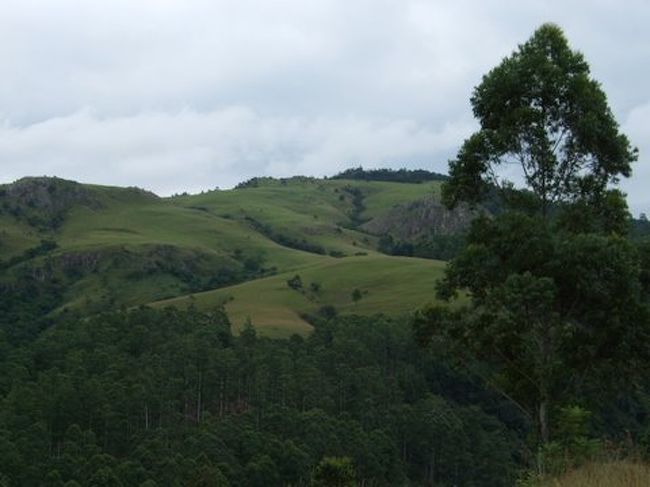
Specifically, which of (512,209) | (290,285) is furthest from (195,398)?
(512,209)

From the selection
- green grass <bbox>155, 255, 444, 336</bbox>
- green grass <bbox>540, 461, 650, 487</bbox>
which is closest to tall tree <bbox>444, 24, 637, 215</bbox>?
green grass <bbox>540, 461, 650, 487</bbox>

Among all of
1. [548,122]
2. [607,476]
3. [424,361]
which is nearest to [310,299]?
[424,361]

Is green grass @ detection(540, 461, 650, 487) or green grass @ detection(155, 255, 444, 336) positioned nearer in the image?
green grass @ detection(540, 461, 650, 487)

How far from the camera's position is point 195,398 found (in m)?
117

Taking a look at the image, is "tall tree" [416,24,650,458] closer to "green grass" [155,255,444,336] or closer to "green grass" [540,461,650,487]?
"green grass" [540,461,650,487]

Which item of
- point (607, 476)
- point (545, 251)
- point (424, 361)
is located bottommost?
point (424, 361)

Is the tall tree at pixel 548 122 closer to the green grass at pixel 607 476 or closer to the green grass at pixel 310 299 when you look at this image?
the green grass at pixel 607 476

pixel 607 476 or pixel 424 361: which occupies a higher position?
pixel 607 476

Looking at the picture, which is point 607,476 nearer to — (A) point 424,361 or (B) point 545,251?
(B) point 545,251

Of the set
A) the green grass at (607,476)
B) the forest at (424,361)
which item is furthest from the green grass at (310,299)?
the green grass at (607,476)

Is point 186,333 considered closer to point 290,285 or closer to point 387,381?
point 387,381

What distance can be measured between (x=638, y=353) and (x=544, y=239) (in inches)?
126

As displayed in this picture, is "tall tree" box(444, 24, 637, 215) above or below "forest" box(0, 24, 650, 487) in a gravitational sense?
above

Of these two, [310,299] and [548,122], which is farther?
[310,299]
